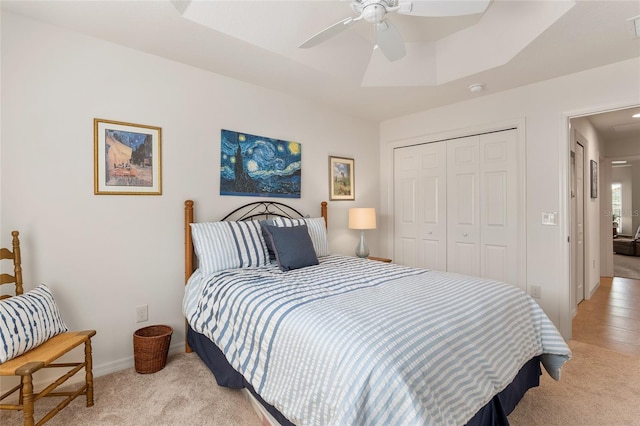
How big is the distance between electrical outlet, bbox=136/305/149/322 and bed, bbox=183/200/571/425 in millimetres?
373

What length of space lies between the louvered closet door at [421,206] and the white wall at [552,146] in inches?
34.0

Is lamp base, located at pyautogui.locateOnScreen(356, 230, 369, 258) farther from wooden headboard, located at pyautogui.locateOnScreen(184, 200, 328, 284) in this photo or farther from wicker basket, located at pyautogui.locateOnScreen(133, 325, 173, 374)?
wicker basket, located at pyautogui.locateOnScreen(133, 325, 173, 374)

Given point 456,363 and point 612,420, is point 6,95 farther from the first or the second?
point 612,420

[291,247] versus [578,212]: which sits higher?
[578,212]

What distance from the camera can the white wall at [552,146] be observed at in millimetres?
2789

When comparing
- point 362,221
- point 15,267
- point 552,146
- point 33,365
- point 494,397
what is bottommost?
point 494,397

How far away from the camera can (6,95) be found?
2.03m

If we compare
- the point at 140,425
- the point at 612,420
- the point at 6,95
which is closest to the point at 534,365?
the point at 612,420

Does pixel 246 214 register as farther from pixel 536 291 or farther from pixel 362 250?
pixel 536 291

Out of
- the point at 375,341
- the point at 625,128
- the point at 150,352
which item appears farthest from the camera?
the point at 625,128

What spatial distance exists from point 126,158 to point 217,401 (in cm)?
191

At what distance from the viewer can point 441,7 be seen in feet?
5.55

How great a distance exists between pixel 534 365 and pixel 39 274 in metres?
3.29

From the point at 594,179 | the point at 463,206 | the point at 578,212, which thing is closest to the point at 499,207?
the point at 463,206
